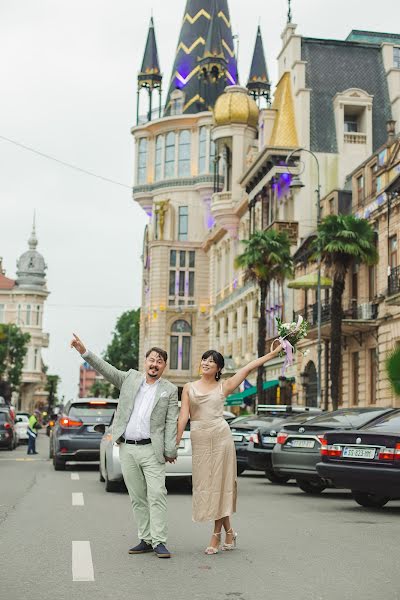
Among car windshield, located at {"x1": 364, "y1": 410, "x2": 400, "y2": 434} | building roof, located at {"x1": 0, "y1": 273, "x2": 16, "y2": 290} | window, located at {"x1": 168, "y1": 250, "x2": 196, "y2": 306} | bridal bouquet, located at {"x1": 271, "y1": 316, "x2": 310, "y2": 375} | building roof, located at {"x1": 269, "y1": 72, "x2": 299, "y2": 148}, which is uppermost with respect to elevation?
building roof, located at {"x1": 0, "y1": 273, "x2": 16, "y2": 290}

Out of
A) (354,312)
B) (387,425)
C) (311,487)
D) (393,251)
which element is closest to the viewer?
(387,425)

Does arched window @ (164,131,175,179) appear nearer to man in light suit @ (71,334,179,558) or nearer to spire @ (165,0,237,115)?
spire @ (165,0,237,115)

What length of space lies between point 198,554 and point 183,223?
78840mm

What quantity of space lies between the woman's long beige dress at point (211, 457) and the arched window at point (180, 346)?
76945 millimetres

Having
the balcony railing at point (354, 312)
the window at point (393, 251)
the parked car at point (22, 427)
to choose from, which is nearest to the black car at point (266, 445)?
the window at point (393, 251)

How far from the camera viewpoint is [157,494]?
27.5 feet

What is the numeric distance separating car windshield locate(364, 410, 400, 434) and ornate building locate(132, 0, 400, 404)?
3271 centimetres

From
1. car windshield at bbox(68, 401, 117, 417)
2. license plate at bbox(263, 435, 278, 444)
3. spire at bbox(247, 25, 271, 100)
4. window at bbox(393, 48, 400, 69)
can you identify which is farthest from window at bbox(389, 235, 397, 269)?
spire at bbox(247, 25, 271, 100)

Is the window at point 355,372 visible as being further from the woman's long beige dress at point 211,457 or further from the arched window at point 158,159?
the arched window at point 158,159

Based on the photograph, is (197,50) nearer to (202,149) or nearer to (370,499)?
(202,149)

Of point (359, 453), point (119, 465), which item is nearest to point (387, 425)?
point (359, 453)

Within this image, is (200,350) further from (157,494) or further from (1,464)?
(157,494)

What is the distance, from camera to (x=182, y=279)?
8612 cm

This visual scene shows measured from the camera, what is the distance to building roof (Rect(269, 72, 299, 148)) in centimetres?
5081
